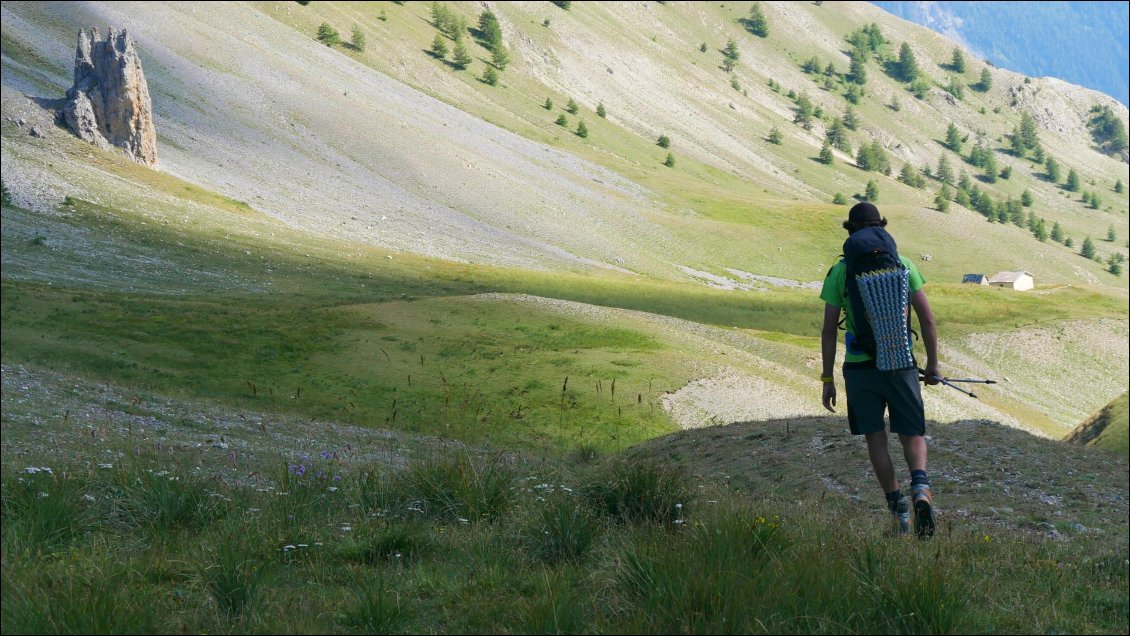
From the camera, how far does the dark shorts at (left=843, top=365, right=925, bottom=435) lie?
9.94 metres

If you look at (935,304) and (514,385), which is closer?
(514,385)

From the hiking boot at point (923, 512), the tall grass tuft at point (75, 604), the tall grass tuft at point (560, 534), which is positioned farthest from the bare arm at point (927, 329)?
the tall grass tuft at point (75, 604)

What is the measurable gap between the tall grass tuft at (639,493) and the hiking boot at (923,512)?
239 cm

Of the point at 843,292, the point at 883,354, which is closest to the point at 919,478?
the point at 883,354

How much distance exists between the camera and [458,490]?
9719 mm

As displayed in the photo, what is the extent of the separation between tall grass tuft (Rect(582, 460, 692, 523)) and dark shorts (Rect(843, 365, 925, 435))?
223 centimetres

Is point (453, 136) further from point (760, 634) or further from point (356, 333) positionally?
point (760, 634)

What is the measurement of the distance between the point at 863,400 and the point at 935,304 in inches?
3732

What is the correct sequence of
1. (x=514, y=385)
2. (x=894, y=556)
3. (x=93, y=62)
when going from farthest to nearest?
(x=93, y=62), (x=514, y=385), (x=894, y=556)

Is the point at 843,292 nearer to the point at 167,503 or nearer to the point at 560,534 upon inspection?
the point at 560,534

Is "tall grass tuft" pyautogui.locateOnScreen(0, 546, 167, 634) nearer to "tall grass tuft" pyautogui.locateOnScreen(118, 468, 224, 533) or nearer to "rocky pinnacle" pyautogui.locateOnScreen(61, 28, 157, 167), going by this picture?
"tall grass tuft" pyautogui.locateOnScreen(118, 468, 224, 533)

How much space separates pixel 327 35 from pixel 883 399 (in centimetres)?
18029

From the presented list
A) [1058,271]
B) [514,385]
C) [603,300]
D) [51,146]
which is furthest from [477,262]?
[1058,271]

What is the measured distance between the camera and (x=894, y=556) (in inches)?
249
